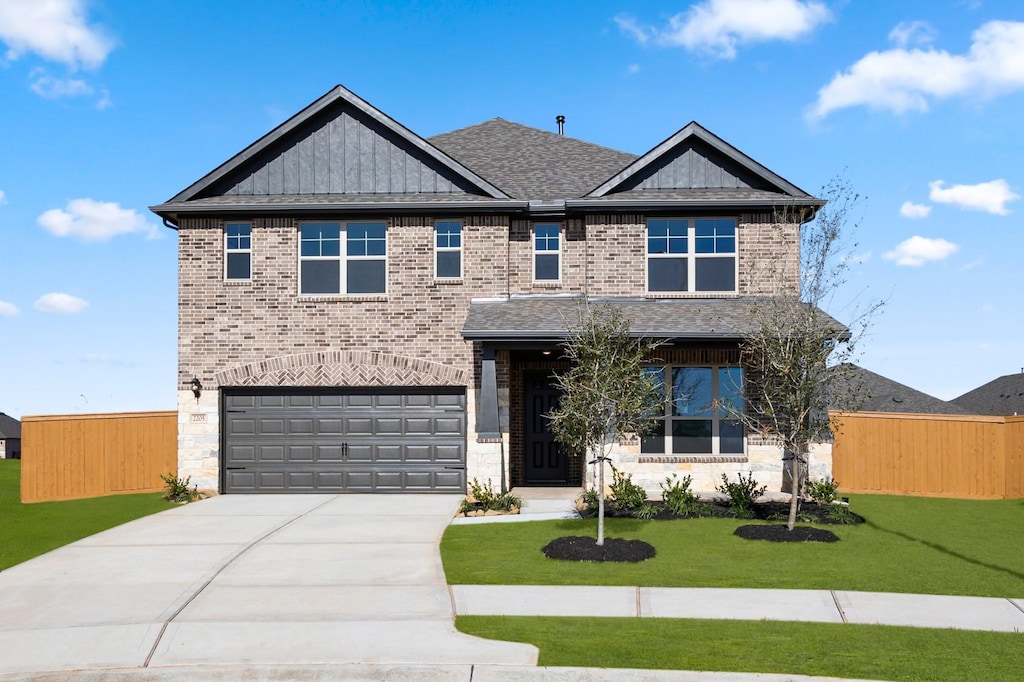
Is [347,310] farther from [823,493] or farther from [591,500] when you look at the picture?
[823,493]

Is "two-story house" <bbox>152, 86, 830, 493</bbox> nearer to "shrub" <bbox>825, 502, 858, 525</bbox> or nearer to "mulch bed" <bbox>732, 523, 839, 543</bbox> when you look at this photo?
"shrub" <bbox>825, 502, 858, 525</bbox>

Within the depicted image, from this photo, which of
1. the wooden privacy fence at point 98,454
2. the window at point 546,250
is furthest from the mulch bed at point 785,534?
the wooden privacy fence at point 98,454

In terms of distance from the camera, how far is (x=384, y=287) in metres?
18.5

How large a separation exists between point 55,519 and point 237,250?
21.7 feet

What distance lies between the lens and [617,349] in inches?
482

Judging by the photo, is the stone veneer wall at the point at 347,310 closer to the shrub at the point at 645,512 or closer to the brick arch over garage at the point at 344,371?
the brick arch over garage at the point at 344,371

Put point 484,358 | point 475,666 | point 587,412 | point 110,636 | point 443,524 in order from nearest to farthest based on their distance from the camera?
point 475,666
point 110,636
point 587,412
point 443,524
point 484,358

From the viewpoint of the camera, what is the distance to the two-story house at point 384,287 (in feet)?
59.6

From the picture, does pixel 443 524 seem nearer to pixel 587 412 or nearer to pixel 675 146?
pixel 587 412

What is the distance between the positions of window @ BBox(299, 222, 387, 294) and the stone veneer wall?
219 millimetres

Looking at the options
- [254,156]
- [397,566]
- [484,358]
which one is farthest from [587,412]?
[254,156]

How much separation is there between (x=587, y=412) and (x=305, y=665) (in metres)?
5.85

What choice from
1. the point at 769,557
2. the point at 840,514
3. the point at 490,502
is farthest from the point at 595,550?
the point at 840,514

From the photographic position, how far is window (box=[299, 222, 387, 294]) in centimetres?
1850
